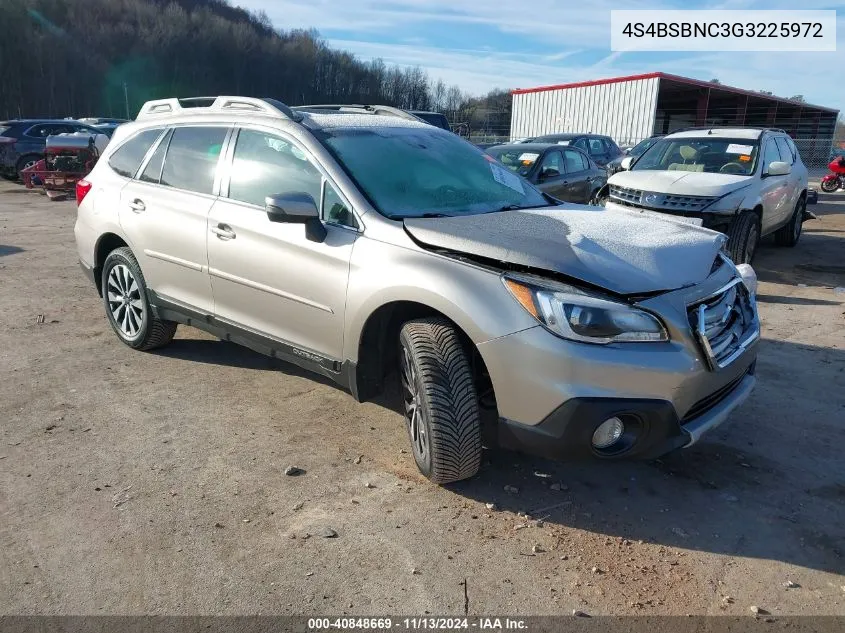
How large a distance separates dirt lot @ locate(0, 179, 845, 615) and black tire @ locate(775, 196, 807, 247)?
254 inches

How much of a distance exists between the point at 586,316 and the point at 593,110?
32.5m

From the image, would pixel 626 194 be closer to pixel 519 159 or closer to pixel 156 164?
pixel 519 159

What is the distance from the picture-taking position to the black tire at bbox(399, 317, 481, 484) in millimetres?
2990

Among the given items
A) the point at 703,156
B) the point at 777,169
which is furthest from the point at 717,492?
the point at 703,156

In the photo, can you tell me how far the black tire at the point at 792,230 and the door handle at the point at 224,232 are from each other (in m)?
9.13

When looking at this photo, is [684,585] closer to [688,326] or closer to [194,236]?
[688,326]

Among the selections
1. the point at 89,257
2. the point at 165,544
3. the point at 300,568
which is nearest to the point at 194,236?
the point at 89,257

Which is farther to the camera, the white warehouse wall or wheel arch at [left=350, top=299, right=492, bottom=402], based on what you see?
the white warehouse wall

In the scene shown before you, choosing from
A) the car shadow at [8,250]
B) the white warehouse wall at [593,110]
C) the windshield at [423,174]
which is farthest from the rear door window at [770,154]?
the white warehouse wall at [593,110]

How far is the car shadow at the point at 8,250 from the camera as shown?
8.71 meters

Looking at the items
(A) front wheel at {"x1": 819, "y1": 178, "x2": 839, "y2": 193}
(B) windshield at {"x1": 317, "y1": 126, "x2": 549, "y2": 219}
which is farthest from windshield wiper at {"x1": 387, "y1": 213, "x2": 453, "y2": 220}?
(A) front wheel at {"x1": 819, "y1": 178, "x2": 839, "y2": 193}

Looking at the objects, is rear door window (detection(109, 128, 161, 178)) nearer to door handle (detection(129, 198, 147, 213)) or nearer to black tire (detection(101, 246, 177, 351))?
door handle (detection(129, 198, 147, 213))

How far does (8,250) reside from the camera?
891cm

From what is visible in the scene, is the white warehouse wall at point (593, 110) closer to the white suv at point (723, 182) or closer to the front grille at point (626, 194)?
the white suv at point (723, 182)
